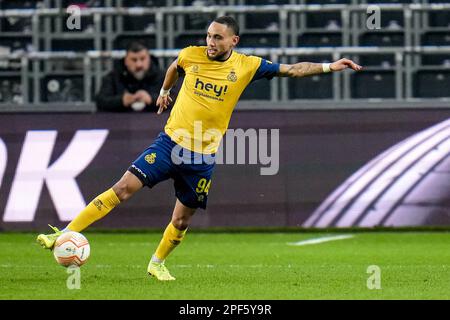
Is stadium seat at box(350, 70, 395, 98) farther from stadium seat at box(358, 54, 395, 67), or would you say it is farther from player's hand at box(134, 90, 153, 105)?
player's hand at box(134, 90, 153, 105)

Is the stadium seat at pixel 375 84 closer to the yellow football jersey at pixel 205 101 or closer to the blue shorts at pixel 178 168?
the yellow football jersey at pixel 205 101

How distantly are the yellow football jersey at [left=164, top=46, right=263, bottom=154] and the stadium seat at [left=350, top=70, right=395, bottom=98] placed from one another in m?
6.87

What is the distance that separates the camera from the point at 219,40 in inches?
382

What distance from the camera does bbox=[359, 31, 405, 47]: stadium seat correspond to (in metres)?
17.3

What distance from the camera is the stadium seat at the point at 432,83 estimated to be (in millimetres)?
16562

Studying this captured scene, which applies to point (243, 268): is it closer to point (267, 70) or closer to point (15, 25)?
point (267, 70)

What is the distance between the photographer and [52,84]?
16.8 meters

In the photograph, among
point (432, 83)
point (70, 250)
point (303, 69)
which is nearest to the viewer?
point (70, 250)

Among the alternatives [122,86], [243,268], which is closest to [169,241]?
[243,268]

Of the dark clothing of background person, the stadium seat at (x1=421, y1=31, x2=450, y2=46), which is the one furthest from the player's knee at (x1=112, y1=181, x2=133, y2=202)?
the stadium seat at (x1=421, y1=31, x2=450, y2=46)

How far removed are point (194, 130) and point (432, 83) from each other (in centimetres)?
761

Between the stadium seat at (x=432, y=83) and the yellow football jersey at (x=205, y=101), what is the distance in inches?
279

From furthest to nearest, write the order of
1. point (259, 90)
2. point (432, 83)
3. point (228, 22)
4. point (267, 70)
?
1. point (432, 83)
2. point (259, 90)
3. point (267, 70)
4. point (228, 22)
